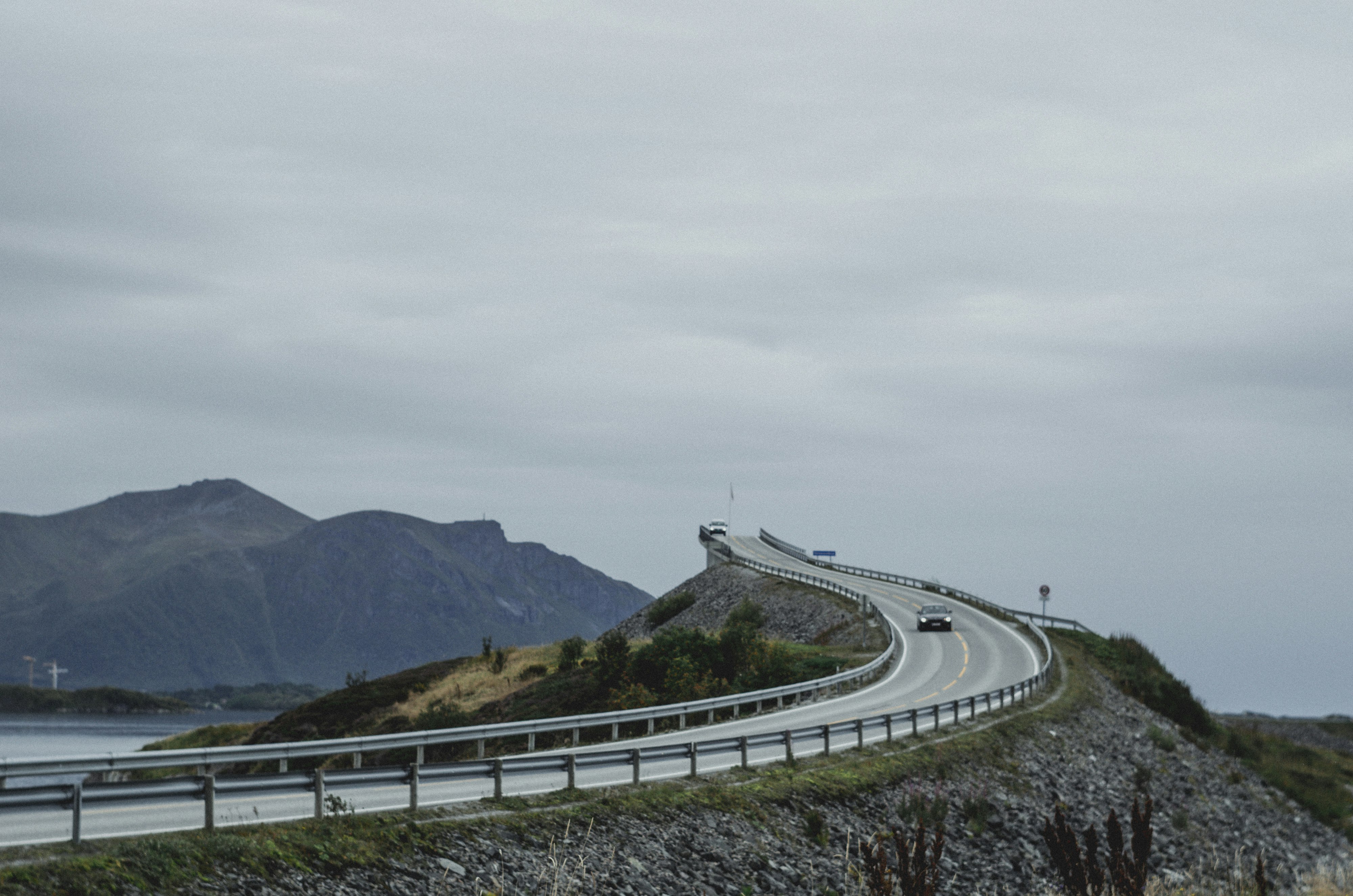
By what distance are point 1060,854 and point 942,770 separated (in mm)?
16841

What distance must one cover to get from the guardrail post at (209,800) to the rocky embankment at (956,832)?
1.29m

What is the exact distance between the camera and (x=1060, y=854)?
1328 centimetres

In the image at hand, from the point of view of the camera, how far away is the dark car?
2507 inches

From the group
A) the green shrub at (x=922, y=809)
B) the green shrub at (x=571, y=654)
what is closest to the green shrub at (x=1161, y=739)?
the green shrub at (x=922, y=809)

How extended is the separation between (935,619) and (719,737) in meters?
35.9

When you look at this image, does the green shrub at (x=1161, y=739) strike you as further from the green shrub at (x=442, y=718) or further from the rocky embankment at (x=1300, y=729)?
the rocky embankment at (x=1300, y=729)

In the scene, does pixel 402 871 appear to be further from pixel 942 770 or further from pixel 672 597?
pixel 672 597

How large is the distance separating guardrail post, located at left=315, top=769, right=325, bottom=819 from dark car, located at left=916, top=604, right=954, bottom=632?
164 feet

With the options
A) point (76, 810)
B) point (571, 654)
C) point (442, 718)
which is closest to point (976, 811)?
point (76, 810)

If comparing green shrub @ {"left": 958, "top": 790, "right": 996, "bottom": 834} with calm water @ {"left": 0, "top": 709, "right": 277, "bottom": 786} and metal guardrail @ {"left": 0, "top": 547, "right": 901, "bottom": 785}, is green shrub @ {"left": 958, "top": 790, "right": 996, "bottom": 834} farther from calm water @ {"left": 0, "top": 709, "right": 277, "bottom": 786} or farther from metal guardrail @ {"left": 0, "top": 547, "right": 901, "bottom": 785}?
calm water @ {"left": 0, "top": 709, "right": 277, "bottom": 786}

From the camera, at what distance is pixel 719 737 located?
30.4m

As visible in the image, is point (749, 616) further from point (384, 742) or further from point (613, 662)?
point (384, 742)

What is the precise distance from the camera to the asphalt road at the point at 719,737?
14852 mm

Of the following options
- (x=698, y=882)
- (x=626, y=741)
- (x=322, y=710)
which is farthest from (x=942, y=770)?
(x=322, y=710)
